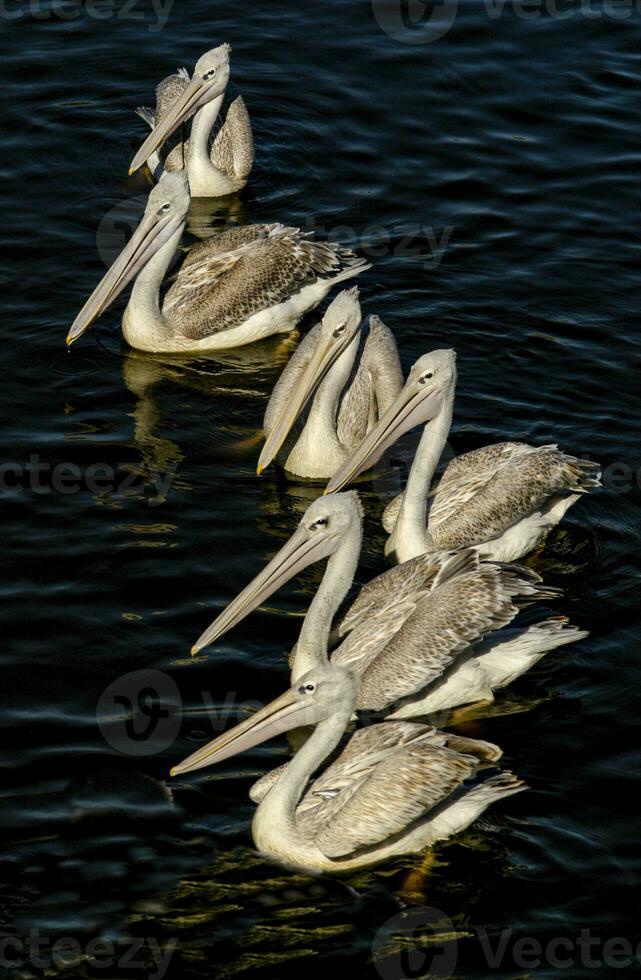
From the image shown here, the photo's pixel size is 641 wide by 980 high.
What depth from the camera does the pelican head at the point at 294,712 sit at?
7.25 meters

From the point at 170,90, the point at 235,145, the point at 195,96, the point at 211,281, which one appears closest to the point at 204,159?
the point at 235,145

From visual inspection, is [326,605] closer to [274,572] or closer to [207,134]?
[274,572]

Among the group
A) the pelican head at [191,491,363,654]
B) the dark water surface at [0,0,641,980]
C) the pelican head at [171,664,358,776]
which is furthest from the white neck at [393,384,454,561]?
the pelican head at [171,664,358,776]

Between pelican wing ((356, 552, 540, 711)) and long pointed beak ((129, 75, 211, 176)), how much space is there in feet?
19.2

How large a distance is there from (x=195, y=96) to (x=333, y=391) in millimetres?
4136

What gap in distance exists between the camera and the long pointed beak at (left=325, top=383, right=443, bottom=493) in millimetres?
9211

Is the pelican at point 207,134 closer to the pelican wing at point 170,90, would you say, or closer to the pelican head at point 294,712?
the pelican wing at point 170,90

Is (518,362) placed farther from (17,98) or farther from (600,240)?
(17,98)

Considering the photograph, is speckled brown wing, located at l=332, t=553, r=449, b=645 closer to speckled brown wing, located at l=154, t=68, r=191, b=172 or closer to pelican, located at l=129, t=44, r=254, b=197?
pelican, located at l=129, t=44, r=254, b=197

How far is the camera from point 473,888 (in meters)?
7.12

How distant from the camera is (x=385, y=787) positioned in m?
7.14

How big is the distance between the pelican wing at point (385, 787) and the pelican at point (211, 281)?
447 centimetres

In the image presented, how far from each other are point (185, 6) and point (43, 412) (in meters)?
6.49

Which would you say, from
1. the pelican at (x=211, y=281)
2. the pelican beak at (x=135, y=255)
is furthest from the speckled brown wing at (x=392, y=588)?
the pelican beak at (x=135, y=255)
